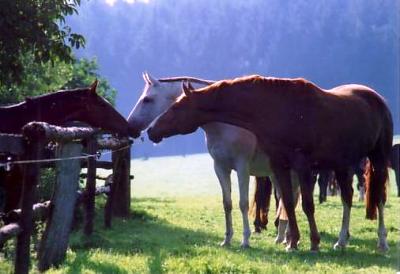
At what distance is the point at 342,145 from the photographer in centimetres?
812

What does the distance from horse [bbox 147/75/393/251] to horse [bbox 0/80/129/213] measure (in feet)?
2.49

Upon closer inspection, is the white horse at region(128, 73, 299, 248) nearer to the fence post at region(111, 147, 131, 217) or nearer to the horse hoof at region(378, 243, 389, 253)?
the horse hoof at region(378, 243, 389, 253)

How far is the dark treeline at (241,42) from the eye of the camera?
311 ft


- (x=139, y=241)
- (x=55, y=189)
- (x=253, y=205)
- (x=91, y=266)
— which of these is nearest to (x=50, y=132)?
(x=55, y=189)

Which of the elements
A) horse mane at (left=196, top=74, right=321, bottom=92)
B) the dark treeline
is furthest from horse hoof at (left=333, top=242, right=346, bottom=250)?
the dark treeline

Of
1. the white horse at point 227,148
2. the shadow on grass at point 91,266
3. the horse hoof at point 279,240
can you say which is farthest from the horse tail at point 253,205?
the shadow on grass at point 91,266

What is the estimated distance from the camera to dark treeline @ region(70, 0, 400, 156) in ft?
311

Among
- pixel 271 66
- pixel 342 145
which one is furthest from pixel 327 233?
pixel 271 66

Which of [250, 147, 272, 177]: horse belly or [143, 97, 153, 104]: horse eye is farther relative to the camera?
[143, 97, 153, 104]: horse eye

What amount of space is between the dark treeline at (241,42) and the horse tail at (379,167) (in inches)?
3108

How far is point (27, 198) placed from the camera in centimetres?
555

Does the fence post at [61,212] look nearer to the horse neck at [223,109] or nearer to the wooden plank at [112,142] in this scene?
the horse neck at [223,109]

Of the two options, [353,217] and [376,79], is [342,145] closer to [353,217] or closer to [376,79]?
[353,217]

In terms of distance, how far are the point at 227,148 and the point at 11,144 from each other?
12.8ft
